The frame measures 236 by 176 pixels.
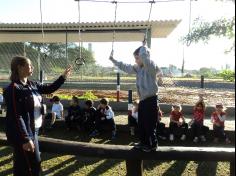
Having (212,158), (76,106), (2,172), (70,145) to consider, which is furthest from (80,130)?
(212,158)

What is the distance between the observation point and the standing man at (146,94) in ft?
13.9

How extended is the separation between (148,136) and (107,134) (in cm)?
455

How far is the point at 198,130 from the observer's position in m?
8.38

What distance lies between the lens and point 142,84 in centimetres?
432

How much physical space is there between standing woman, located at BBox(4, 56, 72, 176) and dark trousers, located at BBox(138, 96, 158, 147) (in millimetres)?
1119

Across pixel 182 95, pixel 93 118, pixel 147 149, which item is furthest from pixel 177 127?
pixel 182 95

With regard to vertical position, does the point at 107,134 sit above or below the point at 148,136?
below

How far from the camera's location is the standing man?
4.23 metres

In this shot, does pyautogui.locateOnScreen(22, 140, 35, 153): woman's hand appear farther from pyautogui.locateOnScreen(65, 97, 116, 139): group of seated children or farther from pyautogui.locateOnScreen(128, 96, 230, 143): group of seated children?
pyautogui.locateOnScreen(128, 96, 230, 143): group of seated children

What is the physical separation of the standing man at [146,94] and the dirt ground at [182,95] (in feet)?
27.9

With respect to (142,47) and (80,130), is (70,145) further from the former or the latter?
(80,130)

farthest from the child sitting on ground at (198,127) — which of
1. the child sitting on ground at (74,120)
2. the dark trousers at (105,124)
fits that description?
the child sitting on ground at (74,120)

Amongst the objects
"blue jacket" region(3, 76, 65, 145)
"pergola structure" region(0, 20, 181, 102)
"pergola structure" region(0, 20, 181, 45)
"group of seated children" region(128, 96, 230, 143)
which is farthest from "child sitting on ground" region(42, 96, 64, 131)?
"blue jacket" region(3, 76, 65, 145)

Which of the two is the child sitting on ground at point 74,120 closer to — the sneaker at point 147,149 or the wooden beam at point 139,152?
the wooden beam at point 139,152
